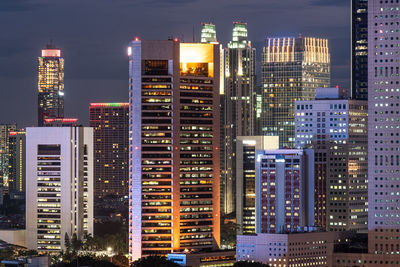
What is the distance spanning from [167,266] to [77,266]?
16433mm

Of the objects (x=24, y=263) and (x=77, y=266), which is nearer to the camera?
(x=24, y=263)

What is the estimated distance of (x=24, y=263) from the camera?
150125 millimetres

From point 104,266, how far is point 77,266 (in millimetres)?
7180

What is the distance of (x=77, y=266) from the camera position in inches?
7608

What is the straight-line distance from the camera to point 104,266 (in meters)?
199

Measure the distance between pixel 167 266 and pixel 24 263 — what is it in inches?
2089

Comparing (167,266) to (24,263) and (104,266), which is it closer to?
(104,266)

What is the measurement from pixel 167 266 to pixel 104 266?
10973 millimetres

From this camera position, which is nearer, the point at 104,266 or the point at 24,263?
the point at 24,263

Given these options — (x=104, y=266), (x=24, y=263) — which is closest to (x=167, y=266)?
(x=104, y=266)

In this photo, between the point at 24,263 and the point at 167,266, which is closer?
the point at 24,263

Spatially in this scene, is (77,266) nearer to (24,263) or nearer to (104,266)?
(104,266)

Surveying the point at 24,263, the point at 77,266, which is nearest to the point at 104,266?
the point at 77,266
